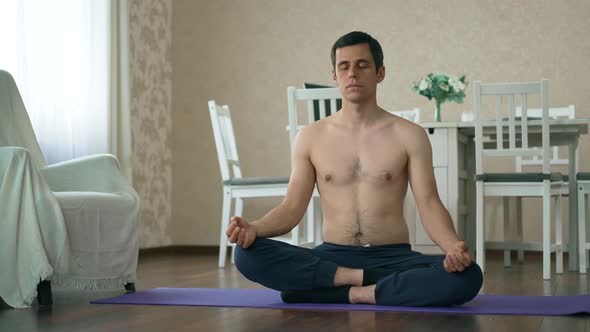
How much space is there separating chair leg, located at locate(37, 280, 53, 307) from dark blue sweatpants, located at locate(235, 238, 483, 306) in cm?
69

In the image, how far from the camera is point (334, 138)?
2758 millimetres

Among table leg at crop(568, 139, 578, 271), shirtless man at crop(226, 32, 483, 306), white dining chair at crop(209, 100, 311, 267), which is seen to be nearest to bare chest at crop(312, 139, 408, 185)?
shirtless man at crop(226, 32, 483, 306)

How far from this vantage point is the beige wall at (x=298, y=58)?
5.63 metres

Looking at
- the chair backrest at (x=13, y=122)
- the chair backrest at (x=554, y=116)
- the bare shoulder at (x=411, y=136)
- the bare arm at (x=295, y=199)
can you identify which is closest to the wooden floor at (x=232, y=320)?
the bare arm at (x=295, y=199)

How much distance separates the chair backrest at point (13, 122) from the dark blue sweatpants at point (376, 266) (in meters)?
1.27

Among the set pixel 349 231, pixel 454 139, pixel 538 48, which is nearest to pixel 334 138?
pixel 349 231

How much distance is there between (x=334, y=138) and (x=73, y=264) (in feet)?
3.35

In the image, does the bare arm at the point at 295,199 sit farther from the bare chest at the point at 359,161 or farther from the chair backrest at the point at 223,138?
the chair backrest at the point at 223,138

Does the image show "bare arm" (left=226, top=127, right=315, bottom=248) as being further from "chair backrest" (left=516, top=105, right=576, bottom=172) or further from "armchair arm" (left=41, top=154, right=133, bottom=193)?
"chair backrest" (left=516, top=105, right=576, bottom=172)

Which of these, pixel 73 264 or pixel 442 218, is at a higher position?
pixel 442 218

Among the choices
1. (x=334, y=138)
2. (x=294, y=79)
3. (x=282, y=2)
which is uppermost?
(x=282, y=2)

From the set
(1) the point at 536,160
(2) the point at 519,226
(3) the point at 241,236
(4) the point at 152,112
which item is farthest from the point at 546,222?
(4) the point at 152,112

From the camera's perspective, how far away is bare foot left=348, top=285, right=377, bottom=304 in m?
2.57

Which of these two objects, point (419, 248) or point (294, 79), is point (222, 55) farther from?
point (419, 248)
